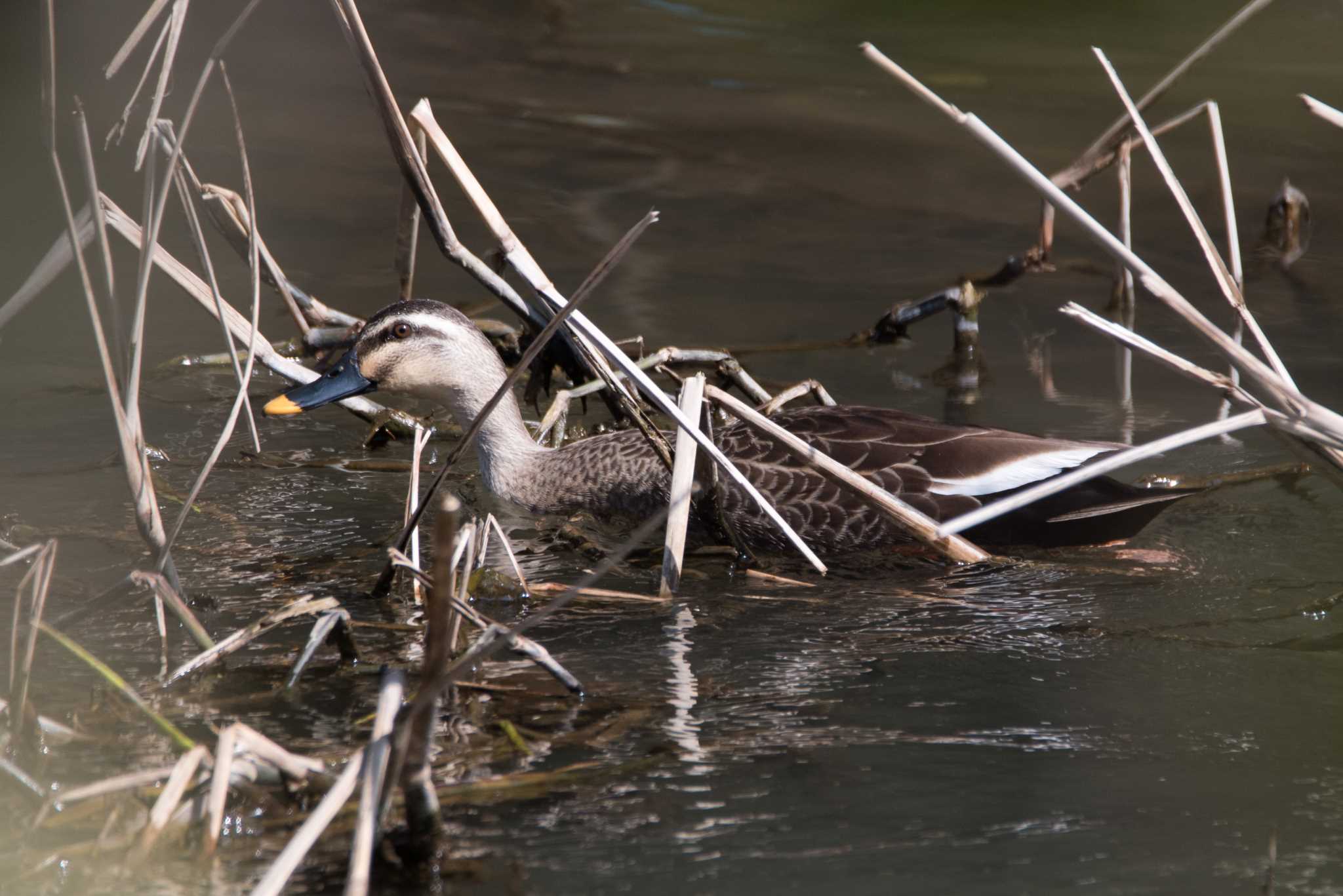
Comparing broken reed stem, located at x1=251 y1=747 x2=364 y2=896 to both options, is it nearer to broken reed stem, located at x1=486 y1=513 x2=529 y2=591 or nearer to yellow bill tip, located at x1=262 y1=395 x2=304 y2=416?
broken reed stem, located at x1=486 y1=513 x2=529 y2=591

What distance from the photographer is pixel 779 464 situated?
19.6ft

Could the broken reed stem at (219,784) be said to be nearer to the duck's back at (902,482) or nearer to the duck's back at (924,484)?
the duck's back at (902,482)

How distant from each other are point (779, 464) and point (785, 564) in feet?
1.46

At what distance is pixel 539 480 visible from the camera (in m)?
6.52

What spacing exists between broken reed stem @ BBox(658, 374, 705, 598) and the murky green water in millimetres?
129

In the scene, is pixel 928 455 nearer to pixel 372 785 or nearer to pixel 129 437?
pixel 129 437

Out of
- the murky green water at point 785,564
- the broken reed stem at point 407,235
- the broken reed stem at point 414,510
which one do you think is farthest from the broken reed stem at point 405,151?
the murky green water at point 785,564

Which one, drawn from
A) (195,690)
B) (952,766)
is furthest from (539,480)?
(952,766)

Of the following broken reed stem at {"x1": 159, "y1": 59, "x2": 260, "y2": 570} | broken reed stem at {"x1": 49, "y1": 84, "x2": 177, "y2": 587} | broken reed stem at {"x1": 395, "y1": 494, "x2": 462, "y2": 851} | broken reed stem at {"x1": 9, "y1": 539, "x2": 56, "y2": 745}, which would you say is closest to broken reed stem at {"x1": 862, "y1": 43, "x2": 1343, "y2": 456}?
broken reed stem at {"x1": 395, "y1": 494, "x2": 462, "y2": 851}

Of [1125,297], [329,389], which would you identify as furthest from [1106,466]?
[1125,297]

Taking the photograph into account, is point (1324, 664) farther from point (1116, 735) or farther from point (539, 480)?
point (539, 480)

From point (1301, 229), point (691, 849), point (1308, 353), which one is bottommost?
point (691, 849)

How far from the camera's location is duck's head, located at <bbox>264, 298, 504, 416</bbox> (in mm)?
6324

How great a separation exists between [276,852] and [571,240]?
7.17 m
